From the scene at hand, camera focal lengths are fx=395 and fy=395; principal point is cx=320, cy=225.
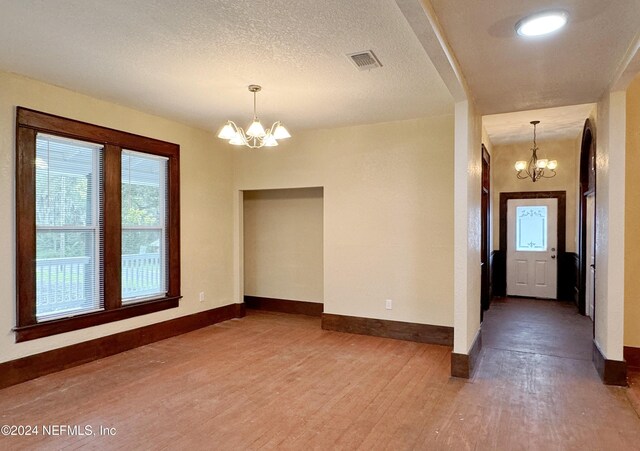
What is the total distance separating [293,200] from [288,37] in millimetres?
3695

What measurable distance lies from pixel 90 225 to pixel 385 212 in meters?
3.34

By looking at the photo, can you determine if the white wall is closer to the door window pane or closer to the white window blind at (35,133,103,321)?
the door window pane

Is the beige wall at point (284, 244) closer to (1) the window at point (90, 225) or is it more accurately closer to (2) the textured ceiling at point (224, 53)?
(1) the window at point (90, 225)

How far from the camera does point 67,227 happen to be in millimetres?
3887

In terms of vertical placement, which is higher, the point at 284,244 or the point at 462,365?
the point at 284,244

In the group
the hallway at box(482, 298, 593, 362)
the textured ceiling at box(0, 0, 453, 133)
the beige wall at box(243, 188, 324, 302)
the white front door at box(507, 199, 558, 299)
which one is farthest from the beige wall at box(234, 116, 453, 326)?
the white front door at box(507, 199, 558, 299)

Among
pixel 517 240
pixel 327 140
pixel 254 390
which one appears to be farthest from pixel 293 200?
pixel 517 240

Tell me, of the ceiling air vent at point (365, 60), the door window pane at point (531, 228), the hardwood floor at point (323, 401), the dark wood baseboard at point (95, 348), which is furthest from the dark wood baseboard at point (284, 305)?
the door window pane at point (531, 228)

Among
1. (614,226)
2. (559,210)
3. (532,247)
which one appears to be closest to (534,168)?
(559,210)

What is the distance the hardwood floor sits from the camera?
2566mm

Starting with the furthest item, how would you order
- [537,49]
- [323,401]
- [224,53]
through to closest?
[323,401] < [224,53] < [537,49]

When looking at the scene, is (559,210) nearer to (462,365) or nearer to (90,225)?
(462,365)

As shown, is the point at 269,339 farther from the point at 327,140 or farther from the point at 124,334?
the point at 327,140

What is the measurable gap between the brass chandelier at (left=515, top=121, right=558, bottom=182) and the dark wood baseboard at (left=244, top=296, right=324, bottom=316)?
441 cm
